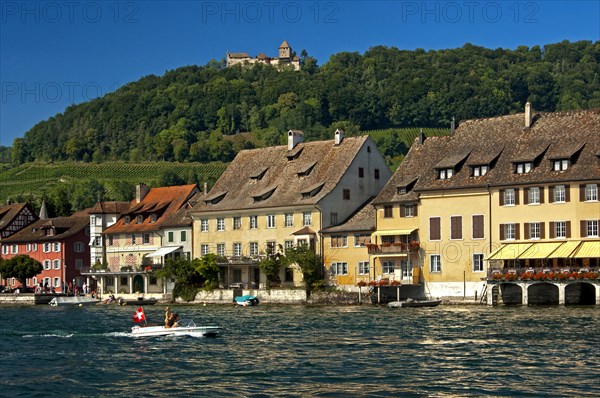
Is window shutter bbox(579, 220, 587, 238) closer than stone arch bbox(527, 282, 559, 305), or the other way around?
window shutter bbox(579, 220, 587, 238)

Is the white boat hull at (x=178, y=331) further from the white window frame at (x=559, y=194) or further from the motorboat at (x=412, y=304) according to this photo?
the white window frame at (x=559, y=194)

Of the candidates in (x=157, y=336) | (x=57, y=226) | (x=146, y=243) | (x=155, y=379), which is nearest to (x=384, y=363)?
(x=155, y=379)

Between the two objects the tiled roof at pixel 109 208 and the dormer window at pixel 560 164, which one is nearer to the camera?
the dormer window at pixel 560 164

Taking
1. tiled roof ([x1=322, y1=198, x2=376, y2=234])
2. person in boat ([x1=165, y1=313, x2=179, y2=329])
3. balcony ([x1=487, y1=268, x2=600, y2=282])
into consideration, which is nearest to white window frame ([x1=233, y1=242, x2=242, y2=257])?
tiled roof ([x1=322, y1=198, x2=376, y2=234])

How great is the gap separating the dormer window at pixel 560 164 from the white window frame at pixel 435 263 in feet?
37.8

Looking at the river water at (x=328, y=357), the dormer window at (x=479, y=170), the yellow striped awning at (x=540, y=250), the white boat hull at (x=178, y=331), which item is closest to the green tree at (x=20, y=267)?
the river water at (x=328, y=357)

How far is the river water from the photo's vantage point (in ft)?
136

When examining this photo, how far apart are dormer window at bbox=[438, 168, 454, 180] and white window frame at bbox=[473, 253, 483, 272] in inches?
262

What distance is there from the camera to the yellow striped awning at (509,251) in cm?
8100

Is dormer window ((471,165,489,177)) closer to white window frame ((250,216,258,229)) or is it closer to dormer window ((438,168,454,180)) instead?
dormer window ((438,168,454,180))

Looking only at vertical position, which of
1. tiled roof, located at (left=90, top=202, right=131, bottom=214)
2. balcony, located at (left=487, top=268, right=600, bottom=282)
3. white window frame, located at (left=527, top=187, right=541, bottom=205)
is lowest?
balcony, located at (left=487, top=268, right=600, bottom=282)

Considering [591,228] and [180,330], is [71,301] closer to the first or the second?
[180,330]

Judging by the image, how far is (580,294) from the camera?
262 feet

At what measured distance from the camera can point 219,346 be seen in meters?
56.9
